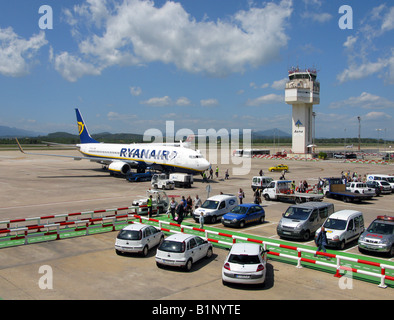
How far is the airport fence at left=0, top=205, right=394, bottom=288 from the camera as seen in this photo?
13.7 meters

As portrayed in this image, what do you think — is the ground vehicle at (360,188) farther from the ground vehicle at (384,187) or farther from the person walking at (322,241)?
the person walking at (322,241)

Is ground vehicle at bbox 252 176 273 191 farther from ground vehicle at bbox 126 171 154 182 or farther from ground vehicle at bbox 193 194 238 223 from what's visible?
ground vehicle at bbox 126 171 154 182

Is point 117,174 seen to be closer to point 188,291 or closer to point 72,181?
point 72,181

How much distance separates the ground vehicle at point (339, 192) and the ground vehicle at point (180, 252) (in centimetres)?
2129

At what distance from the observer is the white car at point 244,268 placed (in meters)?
12.4

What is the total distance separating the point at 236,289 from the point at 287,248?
4.01 meters

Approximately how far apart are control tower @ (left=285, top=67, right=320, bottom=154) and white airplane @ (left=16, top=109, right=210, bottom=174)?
170 ft

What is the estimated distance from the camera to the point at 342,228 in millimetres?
17766

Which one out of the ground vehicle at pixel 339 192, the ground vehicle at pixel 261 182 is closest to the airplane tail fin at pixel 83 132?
the ground vehicle at pixel 261 182

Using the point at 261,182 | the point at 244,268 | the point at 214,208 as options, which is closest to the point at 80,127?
the point at 261,182

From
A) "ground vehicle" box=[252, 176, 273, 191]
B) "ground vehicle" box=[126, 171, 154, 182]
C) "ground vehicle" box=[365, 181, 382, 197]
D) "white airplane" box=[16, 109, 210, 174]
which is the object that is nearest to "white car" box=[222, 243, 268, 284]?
"ground vehicle" box=[252, 176, 273, 191]

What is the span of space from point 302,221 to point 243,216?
3.96m

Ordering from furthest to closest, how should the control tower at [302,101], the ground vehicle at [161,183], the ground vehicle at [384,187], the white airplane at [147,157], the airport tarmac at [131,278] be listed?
the control tower at [302,101]
the white airplane at [147,157]
the ground vehicle at [161,183]
the ground vehicle at [384,187]
the airport tarmac at [131,278]
